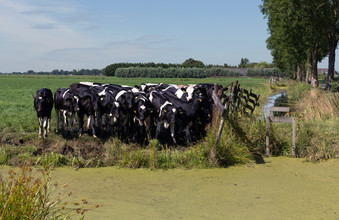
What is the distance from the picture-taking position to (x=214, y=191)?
27.7 ft

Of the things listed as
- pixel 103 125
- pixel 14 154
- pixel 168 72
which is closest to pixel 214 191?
pixel 103 125

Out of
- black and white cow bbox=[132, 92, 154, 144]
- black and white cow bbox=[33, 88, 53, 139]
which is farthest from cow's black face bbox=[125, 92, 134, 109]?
black and white cow bbox=[33, 88, 53, 139]

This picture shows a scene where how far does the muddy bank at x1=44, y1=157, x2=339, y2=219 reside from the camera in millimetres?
7141

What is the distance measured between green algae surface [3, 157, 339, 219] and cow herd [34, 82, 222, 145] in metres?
2.54

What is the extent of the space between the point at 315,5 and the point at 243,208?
28268 millimetres

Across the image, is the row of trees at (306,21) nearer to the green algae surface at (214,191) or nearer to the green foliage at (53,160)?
the green algae surface at (214,191)

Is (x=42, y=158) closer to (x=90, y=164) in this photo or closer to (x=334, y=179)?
(x=90, y=164)

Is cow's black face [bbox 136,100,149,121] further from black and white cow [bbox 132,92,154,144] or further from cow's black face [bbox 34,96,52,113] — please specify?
cow's black face [bbox 34,96,52,113]

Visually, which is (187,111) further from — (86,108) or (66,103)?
(66,103)

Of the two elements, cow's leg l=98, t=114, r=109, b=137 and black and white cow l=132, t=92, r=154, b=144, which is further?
cow's leg l=98, t=114, r=109, b=137

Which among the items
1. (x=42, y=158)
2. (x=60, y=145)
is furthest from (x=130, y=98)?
(x=42, y=158)

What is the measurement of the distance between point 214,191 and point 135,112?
492cm

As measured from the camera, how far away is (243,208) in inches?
290

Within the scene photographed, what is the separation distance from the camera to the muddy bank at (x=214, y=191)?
7141mm
